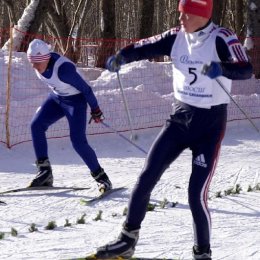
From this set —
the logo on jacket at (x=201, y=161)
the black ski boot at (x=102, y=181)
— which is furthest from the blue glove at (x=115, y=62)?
the black ski boot at (x=102, y=181)

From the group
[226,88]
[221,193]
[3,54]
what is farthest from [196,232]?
[3,54]

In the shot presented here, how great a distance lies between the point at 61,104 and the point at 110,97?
5207 mm

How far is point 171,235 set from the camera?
19.3 ft

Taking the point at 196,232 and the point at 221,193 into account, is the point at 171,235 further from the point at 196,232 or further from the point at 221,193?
the point at 221,193

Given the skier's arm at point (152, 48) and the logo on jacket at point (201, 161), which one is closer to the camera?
the logo on jacket at point (201, 161)

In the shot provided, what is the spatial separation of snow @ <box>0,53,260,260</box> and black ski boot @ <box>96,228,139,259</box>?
452mm

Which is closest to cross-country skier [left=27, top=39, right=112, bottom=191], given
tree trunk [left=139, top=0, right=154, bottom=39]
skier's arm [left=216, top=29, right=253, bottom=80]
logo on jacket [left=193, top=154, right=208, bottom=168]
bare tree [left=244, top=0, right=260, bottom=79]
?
logo on jacket [left=193, top=154, right=208, bottom=168]

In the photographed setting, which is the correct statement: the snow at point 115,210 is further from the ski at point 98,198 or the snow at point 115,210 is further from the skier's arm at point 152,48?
the skier's arm at point 152,48

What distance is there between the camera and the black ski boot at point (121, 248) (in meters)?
4.80

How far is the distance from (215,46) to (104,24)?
15.5m

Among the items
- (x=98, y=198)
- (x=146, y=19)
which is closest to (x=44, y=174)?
(x=98, y=198)

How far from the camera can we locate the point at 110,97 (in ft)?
41.6

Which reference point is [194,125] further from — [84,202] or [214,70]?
[84,202]

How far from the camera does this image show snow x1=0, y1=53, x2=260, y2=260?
5504mm
